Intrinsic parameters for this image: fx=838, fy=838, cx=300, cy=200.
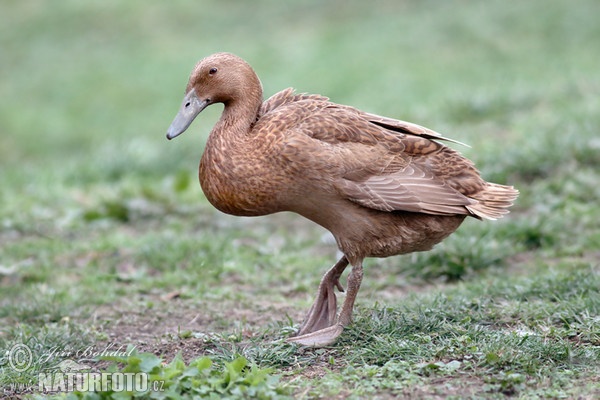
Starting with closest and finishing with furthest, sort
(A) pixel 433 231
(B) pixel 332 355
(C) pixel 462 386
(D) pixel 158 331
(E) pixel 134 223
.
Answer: (C) pixel 462 386 < (B) pixel 332 355 < (A) pixel 433 231 < (D) pixel 158 331 < (E) pixel 134 223

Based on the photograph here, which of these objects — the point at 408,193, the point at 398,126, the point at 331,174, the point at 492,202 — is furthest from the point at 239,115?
the point at 492,202

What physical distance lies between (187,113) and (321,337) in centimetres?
151

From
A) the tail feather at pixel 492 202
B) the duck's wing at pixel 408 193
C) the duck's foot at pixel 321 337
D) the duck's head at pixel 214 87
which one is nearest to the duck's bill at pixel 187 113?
the duck's head at pixel 214 87

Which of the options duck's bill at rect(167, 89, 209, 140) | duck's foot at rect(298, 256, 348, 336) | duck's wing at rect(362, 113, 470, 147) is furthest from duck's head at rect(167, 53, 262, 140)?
duck's foot at rect(298, 256, 348, 336)

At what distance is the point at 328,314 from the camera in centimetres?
509

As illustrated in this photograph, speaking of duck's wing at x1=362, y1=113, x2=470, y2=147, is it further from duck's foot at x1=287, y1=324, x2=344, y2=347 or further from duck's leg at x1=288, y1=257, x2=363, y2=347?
duck's foot at x1=287, y1=324, x2=344, y2=347

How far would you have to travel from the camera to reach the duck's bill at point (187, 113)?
4.88 m

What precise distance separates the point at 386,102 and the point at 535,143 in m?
3.75

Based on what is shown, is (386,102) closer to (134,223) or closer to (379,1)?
(134,223)

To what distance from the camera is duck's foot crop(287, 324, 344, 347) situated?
4.70 meters

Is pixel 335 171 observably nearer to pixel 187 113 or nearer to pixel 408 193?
pixel 408 193

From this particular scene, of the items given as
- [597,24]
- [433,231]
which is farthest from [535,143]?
[597,24]

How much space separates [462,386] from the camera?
13.2ft

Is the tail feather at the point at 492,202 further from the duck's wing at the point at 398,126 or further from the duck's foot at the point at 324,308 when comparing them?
the duck's foot at the point at 324,308
